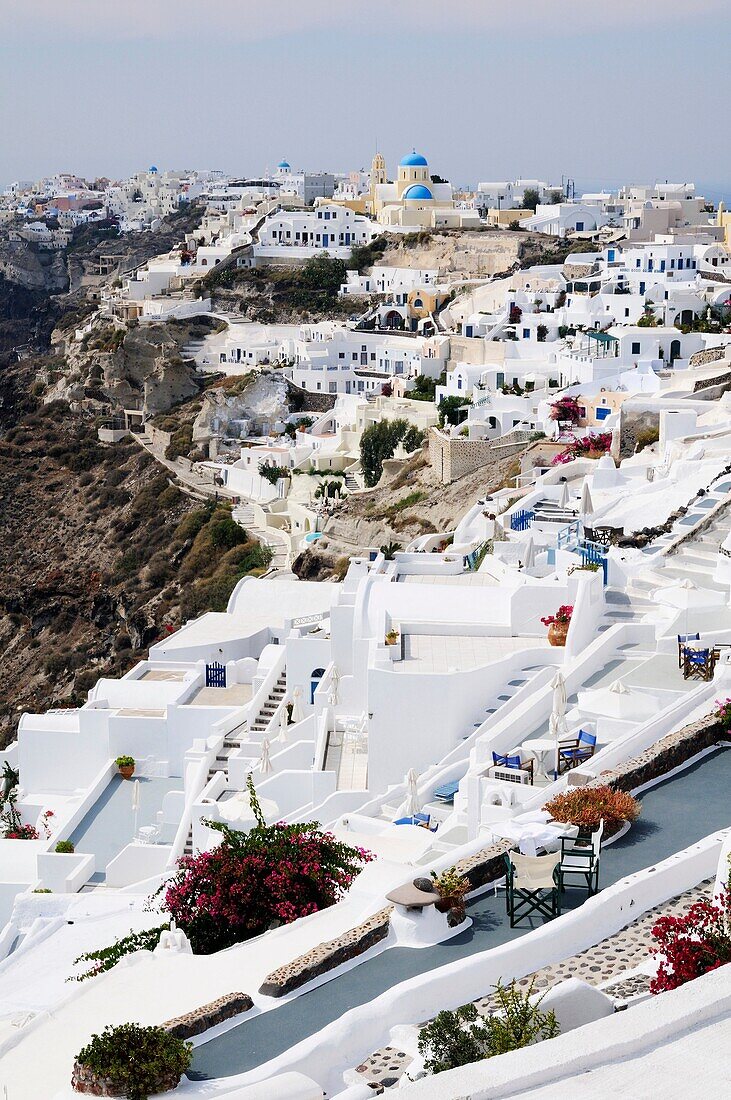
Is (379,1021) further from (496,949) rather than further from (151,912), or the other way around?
(151,912)

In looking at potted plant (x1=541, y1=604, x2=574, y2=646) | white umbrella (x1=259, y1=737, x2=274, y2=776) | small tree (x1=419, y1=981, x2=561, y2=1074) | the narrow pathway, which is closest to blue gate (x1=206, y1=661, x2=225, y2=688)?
white umbrella (x1=259, y1=737, x2=274, y2=776)

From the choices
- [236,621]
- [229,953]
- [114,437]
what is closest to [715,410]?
[236,621]

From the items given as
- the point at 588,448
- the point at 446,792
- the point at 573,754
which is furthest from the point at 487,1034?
the point at 588,448

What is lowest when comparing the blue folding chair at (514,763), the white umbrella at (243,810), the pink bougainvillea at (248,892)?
the white umbrella at (243,810)

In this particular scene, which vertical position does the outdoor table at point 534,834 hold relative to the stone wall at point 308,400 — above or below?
above

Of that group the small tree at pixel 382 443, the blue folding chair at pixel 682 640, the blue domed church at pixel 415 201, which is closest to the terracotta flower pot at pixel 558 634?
the blue folding chair at pixel 682 640

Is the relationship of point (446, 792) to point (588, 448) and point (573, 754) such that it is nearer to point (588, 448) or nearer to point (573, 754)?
point (573, 754)

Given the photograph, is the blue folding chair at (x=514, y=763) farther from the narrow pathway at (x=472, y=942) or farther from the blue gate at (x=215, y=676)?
the blue gate at (x=215, y=676)
